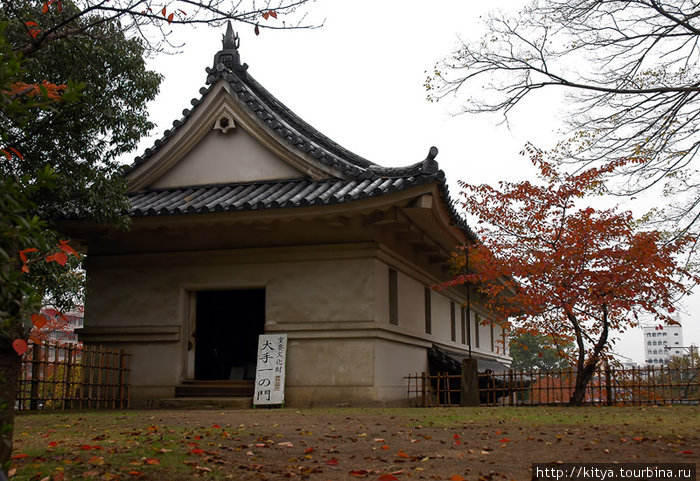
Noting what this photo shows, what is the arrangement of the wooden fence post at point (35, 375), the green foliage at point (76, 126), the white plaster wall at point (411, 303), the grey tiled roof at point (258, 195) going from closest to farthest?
the green foliage at point (76, 126), the wooden fence post at point (35, 375), the grey tiled roof at point (258, 195), the white plaster wall at point (411, 303)

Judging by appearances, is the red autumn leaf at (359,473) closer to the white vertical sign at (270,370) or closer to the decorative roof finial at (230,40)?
the white vertical sign at (270,370)

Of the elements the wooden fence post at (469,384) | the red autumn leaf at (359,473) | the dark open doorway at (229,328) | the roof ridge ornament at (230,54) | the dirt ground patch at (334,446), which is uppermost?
the roof ridge ornament at (230,54)

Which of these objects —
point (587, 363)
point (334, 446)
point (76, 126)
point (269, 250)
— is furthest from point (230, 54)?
point (334, 446)

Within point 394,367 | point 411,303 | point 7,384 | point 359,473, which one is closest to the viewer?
point 7,384

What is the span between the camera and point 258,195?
44.8ft

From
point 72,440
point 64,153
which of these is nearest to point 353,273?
point 64,153

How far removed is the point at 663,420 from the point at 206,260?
9185mm

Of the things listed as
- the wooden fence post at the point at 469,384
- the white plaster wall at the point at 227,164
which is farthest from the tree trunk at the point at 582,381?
the white plaster wall at the point at 227,164

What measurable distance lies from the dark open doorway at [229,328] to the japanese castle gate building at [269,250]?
5.83 ft

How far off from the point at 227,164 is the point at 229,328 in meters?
5.21

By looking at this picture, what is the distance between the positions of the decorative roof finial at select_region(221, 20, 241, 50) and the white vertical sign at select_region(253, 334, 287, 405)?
7.95m

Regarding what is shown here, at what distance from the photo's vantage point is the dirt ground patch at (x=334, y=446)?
5.23 m

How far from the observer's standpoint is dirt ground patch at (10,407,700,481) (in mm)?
5234

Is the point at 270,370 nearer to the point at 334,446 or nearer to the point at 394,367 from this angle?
the point at 394,367
